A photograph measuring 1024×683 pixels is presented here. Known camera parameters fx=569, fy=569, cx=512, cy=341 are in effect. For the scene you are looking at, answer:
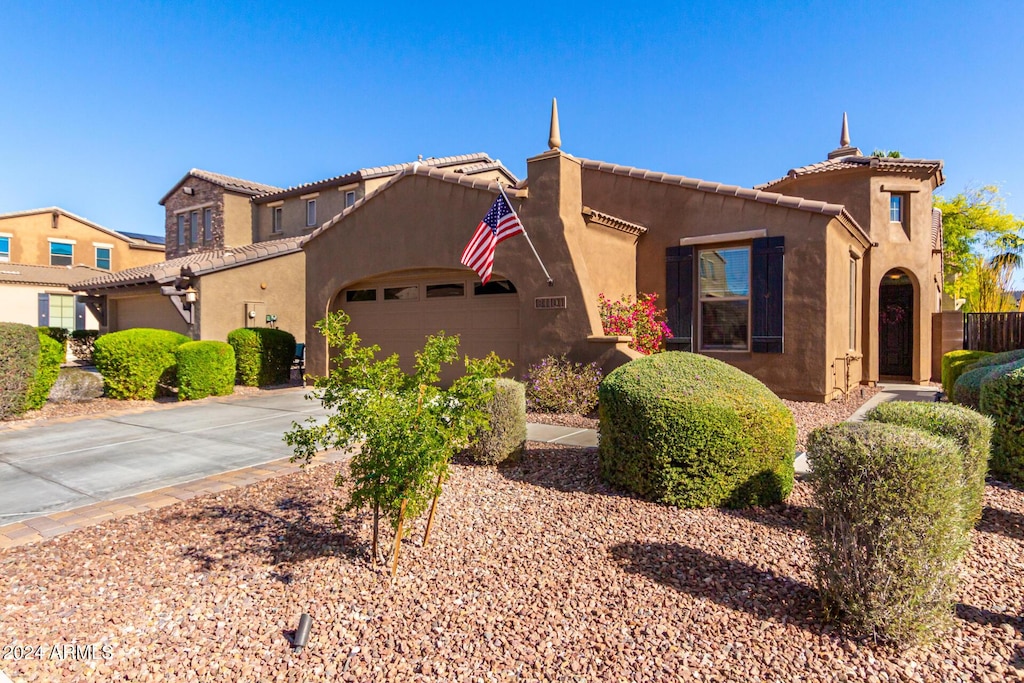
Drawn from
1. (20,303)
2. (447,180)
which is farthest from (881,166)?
(20,303)

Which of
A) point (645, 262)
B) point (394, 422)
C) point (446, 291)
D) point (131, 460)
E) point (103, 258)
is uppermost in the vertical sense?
point (103, 258)

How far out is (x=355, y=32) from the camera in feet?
42.9

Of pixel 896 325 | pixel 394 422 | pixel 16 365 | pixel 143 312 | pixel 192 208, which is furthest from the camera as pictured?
pixel 192 208

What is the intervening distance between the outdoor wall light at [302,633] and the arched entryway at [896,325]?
16.5 metres

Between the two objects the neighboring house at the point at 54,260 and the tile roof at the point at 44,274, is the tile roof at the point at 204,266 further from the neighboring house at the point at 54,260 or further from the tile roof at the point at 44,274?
the tile roof at the point at 44,274

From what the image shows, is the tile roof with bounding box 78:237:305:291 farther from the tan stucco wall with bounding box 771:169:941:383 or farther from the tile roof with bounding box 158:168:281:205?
the tan stucco wall with bounding box 771:169:941:383

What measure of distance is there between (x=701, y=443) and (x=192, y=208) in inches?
987

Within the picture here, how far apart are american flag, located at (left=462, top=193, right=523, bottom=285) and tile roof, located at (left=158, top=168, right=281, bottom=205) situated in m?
17.3

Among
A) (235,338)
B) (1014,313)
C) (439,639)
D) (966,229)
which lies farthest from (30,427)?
(966,229)

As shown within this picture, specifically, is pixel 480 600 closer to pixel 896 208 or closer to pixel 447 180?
pixel 447 180

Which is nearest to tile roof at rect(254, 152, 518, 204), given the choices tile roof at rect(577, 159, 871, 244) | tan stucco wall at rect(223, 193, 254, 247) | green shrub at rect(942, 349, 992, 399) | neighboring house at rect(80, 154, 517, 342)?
neighboring house at rect(80, 154, 517, 342)

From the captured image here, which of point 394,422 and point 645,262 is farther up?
point 645,262

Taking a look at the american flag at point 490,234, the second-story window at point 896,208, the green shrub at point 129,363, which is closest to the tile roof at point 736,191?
the american flag at point 490,234

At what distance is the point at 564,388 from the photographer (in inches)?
369
